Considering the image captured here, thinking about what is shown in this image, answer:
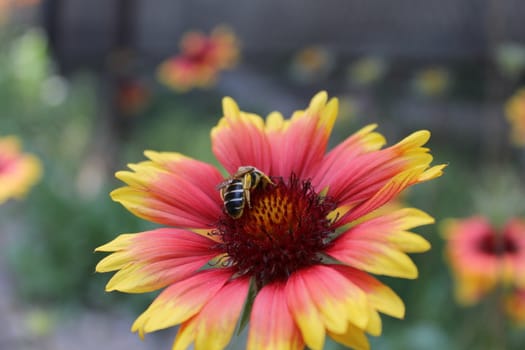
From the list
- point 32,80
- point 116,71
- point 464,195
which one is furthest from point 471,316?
point 32,80

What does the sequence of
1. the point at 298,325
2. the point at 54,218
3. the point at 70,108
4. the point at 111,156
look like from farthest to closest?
1. the point at 70,108
2. the point at 111,156
3. the point at 54,218
4. the point at 298,325

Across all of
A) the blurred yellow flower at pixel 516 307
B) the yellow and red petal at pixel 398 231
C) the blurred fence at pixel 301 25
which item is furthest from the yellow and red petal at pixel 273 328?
the blurred fence at pixel 301 25

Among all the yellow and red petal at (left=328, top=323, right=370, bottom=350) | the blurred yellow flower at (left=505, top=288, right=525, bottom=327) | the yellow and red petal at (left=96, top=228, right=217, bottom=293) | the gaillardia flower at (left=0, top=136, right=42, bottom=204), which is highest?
the gaillardia flower at (left=0, top=136, right=42, bottom=204)

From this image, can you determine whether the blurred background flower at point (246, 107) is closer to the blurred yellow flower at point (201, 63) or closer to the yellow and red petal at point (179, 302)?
the blurred yellow flower at point (201, 63)

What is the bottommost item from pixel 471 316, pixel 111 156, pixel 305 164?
pixel 471 316

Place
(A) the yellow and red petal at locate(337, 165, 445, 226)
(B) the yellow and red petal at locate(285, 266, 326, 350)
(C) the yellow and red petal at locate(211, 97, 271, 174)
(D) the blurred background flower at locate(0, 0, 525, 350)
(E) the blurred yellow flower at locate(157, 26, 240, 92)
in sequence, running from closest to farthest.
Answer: (B) the yellow and red petal at locate(285, 266, 326, 350), (A) the yellow and red petal at locate(337, 165, 445, 226), (C) the yellow and red petal at locate(211, 97, 271, 174), (D) the blurred background flower at locate(0, 0, 525, 350), (E) the blurred yellow flower at locate(157, 26, 240, 92)

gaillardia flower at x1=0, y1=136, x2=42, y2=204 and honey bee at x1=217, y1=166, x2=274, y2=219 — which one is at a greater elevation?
gaillardia flower at x1=0, y1=136, x2=42, y2=204

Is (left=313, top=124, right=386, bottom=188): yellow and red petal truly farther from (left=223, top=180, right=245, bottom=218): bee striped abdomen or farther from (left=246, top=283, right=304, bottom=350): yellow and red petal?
(left=246, top=283, right=304, bottom=350): yellow and red petal

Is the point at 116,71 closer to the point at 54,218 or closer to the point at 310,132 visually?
the point at 54,218

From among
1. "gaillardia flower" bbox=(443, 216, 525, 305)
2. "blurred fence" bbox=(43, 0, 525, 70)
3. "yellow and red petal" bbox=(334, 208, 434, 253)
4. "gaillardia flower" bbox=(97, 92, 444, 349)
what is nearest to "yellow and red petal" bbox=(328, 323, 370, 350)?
"gaillardia flower" bbox=(97, 92, 444, 349)
